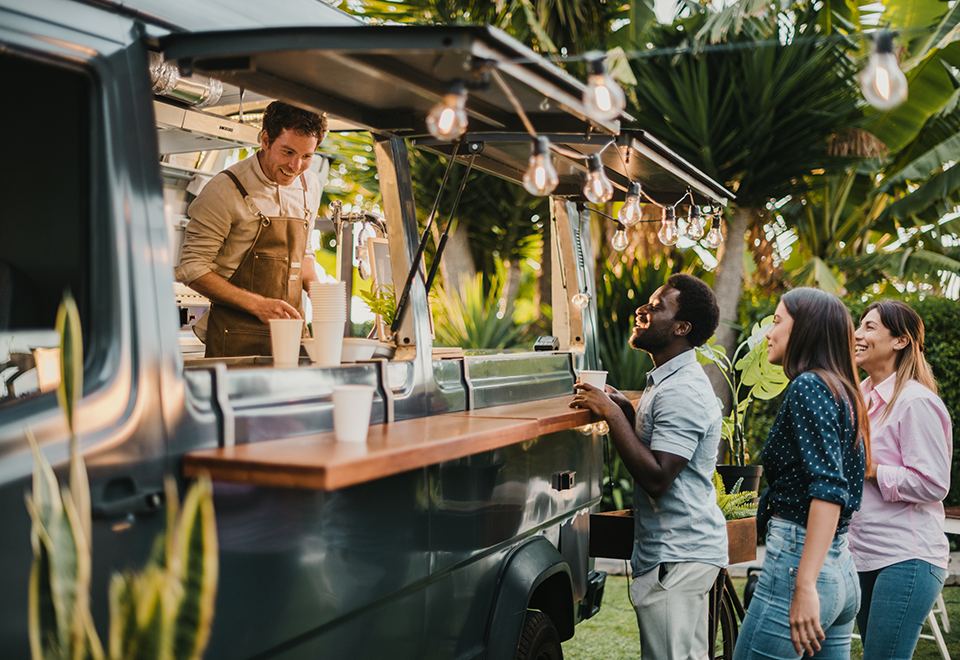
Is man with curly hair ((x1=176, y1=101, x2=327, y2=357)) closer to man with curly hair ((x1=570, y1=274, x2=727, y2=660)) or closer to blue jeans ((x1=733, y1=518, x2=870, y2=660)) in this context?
man with curly hair ((x1=570, y1=274, x2=727, y2=660))

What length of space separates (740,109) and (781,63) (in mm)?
580

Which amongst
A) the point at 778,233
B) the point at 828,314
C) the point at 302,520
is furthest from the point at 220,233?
the point at 778,233

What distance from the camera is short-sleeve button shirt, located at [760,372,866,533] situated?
8.46ft

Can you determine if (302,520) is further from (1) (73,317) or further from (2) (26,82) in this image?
(2) (26,82)

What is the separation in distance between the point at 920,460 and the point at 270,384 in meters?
2.60

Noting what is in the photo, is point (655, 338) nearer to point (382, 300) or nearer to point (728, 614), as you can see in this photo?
point (382, 300)

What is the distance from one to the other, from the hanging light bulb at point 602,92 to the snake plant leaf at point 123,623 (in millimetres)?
1399

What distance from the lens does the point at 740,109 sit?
862 centimetres

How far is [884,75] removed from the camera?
171 cm

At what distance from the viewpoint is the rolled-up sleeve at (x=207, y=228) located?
3.23 meters

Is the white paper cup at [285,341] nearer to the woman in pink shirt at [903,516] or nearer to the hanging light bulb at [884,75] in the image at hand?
the hanging light bulb at [884,75]

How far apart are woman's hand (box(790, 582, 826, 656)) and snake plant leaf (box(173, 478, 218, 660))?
1872mm

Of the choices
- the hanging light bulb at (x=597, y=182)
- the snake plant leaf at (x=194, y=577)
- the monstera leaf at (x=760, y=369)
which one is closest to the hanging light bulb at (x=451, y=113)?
the hanging light bulb at (x=597, y=182)

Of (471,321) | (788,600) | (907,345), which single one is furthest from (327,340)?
(471,321)
